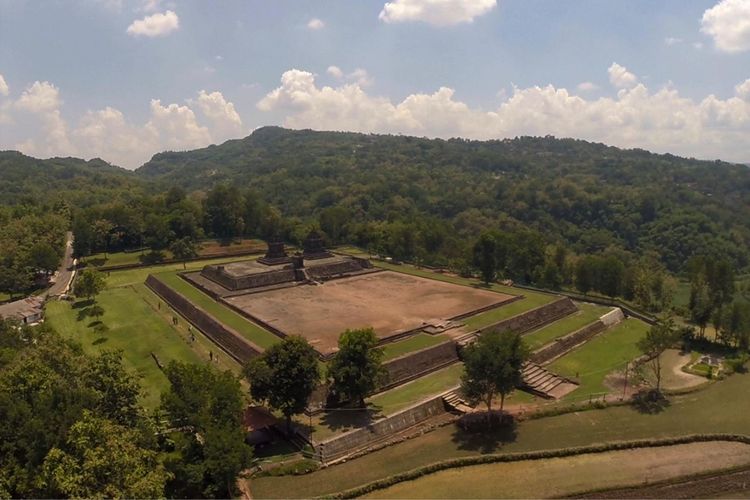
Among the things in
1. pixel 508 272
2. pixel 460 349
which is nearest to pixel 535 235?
pixel 508 272

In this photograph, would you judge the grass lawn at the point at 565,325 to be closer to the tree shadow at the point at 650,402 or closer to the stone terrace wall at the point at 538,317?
the stone terrace wall at the point at 538,317

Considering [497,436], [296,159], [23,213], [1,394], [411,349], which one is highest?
[296,159]

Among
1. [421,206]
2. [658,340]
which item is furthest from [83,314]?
[421,206]

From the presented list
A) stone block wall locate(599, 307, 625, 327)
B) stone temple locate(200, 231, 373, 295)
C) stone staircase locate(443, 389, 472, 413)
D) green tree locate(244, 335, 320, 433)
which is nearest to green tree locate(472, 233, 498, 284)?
stone block wall locate(599, 307, 625, 327)

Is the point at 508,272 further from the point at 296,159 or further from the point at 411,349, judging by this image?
the point at 296,159

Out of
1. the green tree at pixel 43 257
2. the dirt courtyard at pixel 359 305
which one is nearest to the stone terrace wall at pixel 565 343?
the dirt courtyard at pixel 359 305

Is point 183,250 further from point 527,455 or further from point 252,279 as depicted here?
point 527,455

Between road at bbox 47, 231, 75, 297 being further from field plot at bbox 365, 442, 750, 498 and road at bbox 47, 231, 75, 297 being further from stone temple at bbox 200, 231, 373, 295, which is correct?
field plot at bbox 365, 442, 750, 498
